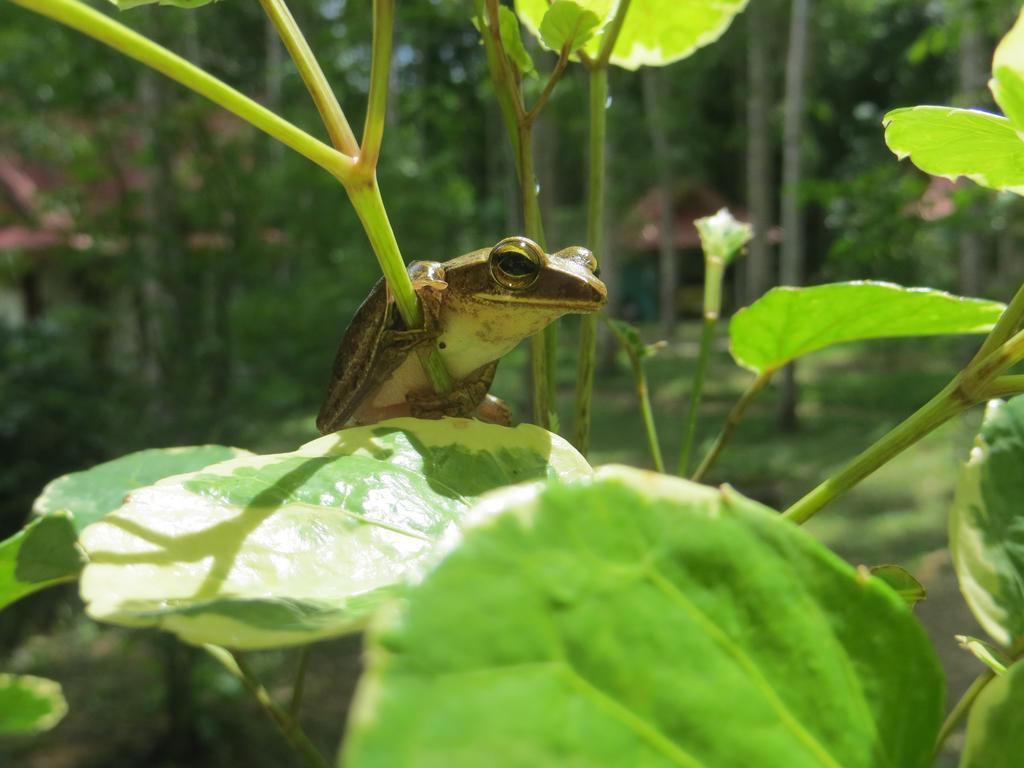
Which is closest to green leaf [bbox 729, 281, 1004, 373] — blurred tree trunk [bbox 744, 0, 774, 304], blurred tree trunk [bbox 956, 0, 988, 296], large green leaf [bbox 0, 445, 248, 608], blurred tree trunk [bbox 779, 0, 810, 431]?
large green leaf [bbox 0, 445, 248, 608]

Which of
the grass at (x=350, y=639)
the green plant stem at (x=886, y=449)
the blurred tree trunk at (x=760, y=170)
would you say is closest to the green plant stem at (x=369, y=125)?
the green plant stem at (x=886, y=449)

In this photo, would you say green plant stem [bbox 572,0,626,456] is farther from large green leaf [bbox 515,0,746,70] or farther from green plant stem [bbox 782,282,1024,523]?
green plant stem [bbox 782,282,1024,523]

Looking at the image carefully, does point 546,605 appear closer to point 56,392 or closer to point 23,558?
point 23,558

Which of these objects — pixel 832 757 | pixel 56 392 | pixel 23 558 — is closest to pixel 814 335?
pixel 832 757

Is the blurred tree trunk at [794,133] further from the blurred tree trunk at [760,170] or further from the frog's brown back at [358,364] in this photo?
the frog's brown back at [358,364]

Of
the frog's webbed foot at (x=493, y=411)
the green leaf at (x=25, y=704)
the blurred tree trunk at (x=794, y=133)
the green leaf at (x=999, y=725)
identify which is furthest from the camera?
the blurred tree trunk at (x=794, y=133)

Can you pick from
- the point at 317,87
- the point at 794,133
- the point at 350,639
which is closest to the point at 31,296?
the point at 350,639
